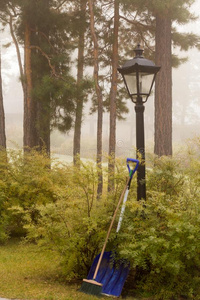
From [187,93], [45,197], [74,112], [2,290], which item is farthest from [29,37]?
[187,93]

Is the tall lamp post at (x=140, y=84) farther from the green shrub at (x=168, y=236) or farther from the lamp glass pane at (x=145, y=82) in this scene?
the green shrub at (x=168, y=236)

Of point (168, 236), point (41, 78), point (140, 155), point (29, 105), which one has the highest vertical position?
point (41, 78)

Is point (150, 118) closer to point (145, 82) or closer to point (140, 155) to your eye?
point (145, 82)

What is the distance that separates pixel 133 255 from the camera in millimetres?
5344

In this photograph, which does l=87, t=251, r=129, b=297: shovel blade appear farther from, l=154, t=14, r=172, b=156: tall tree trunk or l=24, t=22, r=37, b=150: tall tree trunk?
l=24, t=22, r=37, b=150: tall tree trunk

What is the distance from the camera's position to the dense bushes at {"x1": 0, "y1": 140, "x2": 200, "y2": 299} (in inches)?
213

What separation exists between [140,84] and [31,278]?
3490 millimetres

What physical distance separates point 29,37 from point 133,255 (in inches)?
415

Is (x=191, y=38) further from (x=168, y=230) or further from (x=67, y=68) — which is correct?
(x=168, y=230)

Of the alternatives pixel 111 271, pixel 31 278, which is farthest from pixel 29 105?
pixel 111 271

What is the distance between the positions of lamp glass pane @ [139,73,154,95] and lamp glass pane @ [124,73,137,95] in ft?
0.30

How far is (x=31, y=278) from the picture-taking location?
6.52 metres

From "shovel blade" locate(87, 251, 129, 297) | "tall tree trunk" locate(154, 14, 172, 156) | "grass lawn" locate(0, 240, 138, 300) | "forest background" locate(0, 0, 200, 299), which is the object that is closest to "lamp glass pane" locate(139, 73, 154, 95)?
"forest background" locate(0, 0, 200, 299)

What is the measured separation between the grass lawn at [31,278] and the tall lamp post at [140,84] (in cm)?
173
